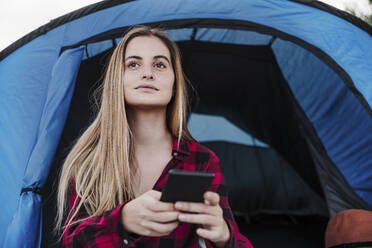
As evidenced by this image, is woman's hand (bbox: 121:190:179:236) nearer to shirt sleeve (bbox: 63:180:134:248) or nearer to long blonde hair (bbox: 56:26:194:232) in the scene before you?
shirt sleeve (bbox: 63:180:134:248)

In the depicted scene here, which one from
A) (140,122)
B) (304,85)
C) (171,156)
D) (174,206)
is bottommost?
(174,206)

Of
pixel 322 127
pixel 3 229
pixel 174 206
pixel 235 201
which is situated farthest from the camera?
pixel 235 201

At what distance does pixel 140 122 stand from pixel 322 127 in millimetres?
1228

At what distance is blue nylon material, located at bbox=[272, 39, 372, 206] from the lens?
1.71m

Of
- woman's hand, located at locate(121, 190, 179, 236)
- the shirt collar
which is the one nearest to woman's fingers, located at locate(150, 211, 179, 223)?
woman's hand, located at locate(121, 190, 179, 236)

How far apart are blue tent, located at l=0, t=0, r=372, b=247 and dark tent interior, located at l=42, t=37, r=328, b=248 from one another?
0.09 feet

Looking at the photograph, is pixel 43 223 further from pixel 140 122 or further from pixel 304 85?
pixel 304 85

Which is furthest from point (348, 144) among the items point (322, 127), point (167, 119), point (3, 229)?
point (3, 229)

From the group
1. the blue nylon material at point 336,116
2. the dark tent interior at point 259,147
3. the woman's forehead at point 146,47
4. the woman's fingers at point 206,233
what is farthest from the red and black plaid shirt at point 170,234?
the dark tent interior at point 259,147

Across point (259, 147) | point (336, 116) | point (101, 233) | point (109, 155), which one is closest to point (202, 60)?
point (259, 147)

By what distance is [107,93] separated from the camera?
3.84 ft

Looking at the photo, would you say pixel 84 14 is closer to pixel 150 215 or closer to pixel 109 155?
pixel 109 155

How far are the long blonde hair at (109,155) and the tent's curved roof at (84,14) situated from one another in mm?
346

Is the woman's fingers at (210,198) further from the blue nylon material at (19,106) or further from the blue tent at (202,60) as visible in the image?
the blue nylon material at (19,106)
